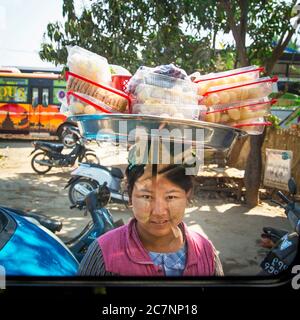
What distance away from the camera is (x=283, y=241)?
5.77 feet

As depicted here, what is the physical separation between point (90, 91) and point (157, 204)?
466mm

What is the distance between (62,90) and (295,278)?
115 centimetres

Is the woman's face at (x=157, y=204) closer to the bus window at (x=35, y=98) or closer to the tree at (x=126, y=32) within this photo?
the tree at (x=126, y=32)

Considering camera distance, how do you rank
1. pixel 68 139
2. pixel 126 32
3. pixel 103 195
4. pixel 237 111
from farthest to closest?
pixel 103 195 → pixel 68 139 → pixel 126 32 → pixel 237 111

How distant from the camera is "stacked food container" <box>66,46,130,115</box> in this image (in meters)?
1.40

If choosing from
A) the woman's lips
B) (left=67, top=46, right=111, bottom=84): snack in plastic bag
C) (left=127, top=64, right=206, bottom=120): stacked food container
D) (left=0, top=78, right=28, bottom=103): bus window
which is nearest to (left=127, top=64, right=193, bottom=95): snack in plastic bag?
(left=127, top=64, right=206, bottom=120): stacked food container

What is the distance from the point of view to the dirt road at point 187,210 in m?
1.59

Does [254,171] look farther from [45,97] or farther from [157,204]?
[45,97]

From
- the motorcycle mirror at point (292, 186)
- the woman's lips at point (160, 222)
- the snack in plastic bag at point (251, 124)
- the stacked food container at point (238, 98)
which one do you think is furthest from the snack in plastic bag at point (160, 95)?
the motorcycle mirror at point (292, 186)

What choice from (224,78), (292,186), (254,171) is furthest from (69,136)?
(292,186)

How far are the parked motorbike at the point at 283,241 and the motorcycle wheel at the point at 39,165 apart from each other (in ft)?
3.16

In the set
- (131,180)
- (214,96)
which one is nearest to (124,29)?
(214,96)

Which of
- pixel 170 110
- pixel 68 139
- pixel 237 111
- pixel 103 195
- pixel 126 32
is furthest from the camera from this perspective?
pixel 103 195
